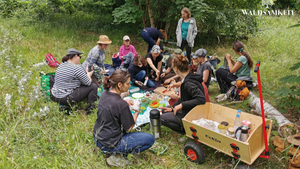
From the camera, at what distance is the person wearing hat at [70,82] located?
405cm

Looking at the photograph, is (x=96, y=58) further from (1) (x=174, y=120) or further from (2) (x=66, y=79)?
(1) (x=174, y=120)

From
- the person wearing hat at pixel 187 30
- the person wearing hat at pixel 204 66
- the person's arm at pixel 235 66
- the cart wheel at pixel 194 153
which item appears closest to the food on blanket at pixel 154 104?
the person wearing hat at pixel 204 66

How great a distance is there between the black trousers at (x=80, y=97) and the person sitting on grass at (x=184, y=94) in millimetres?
1697

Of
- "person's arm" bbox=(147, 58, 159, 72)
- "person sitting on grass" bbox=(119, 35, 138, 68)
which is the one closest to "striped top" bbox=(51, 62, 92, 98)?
"person sitting on grass" bbox=(119, 35, 138, 68)

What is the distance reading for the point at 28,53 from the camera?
Answer: 6.87 metres

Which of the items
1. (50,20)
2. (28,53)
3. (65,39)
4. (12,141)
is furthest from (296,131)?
(50,20)

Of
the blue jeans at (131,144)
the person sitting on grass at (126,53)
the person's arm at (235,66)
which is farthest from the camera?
the person sitting on grass at (126,53)

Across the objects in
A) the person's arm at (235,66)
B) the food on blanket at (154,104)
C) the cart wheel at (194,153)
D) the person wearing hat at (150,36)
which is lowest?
the cart wheel at (194,153)

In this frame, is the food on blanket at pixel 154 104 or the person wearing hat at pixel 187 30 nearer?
the food on blanket at pixel 154 104

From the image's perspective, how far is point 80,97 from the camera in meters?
4.24

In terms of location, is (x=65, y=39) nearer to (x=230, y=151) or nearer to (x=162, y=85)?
(x=162, y=85)

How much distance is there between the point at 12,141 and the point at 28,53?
464cm

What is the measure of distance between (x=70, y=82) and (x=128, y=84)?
6.05ft

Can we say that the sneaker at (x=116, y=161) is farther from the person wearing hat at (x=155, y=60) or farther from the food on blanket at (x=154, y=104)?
the person wearing hat at (x=155, y=60)
